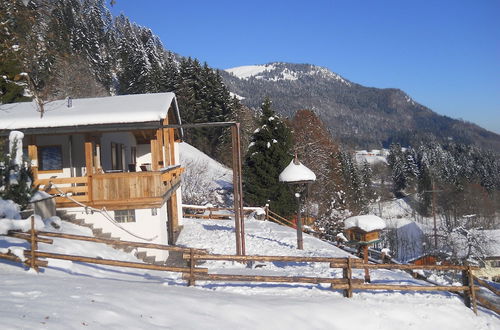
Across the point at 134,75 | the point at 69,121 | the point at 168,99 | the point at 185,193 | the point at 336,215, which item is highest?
the point at 134,75

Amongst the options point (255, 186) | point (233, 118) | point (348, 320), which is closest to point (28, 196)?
point (348, 320)

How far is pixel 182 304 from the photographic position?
7926 millimetres

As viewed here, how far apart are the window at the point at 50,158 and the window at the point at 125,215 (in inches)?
156

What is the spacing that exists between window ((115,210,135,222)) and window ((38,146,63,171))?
13.0 ft

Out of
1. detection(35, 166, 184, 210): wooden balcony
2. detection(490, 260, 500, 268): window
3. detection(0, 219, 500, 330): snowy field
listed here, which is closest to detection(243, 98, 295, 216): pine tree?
detection(35, 166, 184, 210): wooden balcony

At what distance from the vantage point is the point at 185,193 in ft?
122

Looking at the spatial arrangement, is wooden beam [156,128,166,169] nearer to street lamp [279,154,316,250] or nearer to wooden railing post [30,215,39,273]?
street lamp [279,154,316,250]

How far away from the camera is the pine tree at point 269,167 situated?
32.9 metres

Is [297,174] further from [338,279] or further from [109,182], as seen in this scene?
[338,279]

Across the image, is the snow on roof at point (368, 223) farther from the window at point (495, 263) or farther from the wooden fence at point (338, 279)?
the window at point (495, 263)

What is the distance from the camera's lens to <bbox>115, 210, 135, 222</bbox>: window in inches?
565

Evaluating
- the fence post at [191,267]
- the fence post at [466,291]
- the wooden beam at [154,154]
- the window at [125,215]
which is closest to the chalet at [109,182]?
the window at [125,215]

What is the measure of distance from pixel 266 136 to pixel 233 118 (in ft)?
68.7

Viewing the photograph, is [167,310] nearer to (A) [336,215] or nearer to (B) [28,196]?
(B) [28,196]
